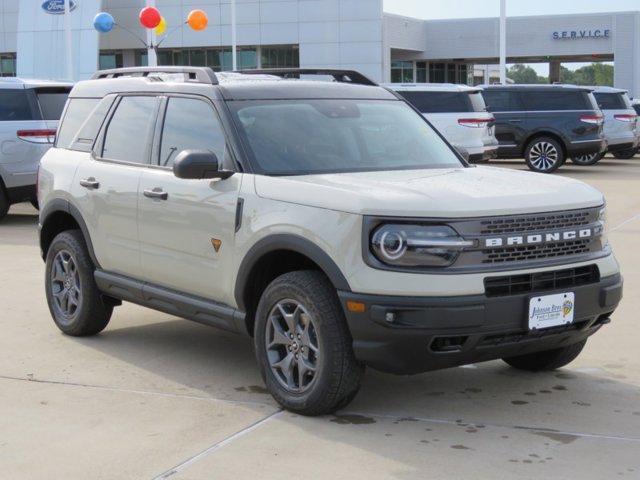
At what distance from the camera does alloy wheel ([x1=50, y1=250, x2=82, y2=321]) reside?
713 centimetres

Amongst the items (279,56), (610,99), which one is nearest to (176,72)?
(610,99)

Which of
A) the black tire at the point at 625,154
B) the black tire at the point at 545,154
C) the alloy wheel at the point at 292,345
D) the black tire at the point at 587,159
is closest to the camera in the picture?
the alloy wheel at the point at 292,345

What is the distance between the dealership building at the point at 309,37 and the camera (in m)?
53.8

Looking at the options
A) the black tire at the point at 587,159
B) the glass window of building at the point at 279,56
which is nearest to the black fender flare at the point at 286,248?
the black tire at the point at 587,159

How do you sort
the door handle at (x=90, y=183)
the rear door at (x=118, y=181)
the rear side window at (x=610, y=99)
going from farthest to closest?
1. the rear side window at (x=610, y=99)
2. the door handle at (x=90, y=183)
3. the rear door at (x=118, y=181)

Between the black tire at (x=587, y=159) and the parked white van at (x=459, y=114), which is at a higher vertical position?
the parked white van at (x=459, y=114)

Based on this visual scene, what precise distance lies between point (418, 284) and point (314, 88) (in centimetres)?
194

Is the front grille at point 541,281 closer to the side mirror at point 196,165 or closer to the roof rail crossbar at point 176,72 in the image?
the side mirror at point 196,165

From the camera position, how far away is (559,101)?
22906 millimetres

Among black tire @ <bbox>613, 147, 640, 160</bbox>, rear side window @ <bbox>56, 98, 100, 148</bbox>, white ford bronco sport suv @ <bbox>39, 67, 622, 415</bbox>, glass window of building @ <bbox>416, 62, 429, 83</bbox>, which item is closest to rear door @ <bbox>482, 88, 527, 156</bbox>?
black tire @ <bbox>613, 147, 640, 160</bbox>

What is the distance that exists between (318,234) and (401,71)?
2178 inches

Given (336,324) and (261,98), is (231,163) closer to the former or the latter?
(261,98)

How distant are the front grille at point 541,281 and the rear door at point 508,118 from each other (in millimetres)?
18201


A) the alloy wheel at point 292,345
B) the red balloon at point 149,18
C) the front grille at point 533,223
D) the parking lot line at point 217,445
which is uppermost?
the red balloon at point 149,18
